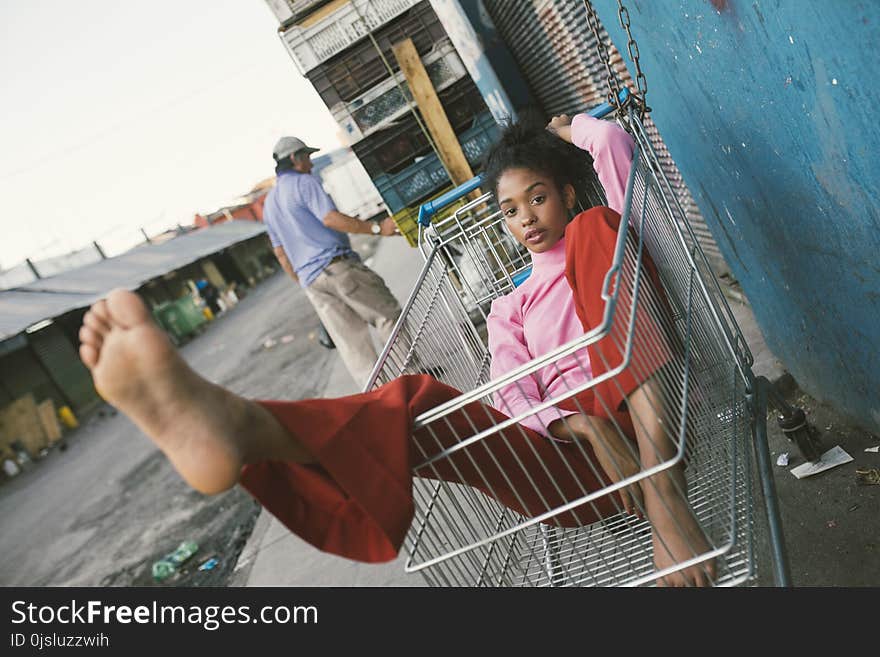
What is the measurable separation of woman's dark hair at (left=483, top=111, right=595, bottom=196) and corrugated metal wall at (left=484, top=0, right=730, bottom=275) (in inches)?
52.1

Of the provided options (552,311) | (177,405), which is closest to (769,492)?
(552,311)

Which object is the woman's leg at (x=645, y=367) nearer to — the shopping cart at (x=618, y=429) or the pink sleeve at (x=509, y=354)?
the shopping cart at (x=618, y=429)

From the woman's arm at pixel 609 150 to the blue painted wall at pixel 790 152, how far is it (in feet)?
1.21

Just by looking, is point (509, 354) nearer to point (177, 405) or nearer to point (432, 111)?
point (177, 405)

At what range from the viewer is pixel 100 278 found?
20359mm

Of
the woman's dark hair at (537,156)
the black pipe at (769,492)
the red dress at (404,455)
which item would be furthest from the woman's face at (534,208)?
the black pipe at (769,492)

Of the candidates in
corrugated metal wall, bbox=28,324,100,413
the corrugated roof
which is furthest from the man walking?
corrugated metal wall, bbox=28,324,100,413

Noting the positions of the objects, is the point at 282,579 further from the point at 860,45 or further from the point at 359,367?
the point at 860,45

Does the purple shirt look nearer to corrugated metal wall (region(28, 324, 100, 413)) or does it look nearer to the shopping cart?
the shopping cart

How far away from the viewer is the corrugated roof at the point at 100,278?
51.6 feet

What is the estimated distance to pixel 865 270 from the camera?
2.16 meters

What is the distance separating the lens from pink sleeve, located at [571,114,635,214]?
7.89 feet
